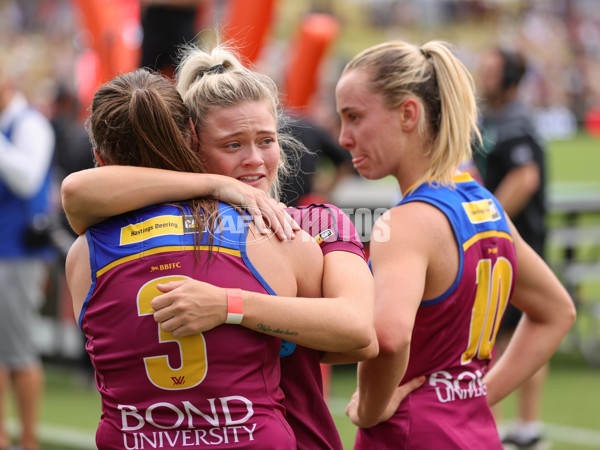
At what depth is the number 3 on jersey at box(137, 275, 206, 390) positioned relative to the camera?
5.57 feet

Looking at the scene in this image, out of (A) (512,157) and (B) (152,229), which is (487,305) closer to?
(B) (152,229)

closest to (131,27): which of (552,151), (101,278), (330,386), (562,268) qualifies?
(330,386)

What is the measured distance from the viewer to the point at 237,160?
1.93m

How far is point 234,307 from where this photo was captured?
1.67 metres

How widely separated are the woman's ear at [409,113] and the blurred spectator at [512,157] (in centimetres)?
320

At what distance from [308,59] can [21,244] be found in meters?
2.74

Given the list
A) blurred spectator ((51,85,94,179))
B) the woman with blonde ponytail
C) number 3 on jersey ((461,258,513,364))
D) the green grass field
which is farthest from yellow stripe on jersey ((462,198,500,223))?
blurred spectator ((51,85,94,179))

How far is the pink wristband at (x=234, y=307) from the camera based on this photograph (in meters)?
1.67

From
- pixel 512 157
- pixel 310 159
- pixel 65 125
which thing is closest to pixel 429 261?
pixel 310 159

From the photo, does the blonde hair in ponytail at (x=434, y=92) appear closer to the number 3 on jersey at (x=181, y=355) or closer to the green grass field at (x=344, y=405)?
the number 3 on jersey at (x=181, y=355)

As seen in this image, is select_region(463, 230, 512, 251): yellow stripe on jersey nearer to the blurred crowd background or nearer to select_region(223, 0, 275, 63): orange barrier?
select_region(223, 0, 275, 63): orange barrier

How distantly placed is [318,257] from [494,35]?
37867 millimetres

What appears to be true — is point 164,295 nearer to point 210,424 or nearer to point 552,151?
point 210,424

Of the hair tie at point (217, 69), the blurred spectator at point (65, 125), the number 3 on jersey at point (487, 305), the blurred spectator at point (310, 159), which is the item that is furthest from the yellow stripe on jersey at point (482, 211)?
the blurred spectator at point (65, 125)
